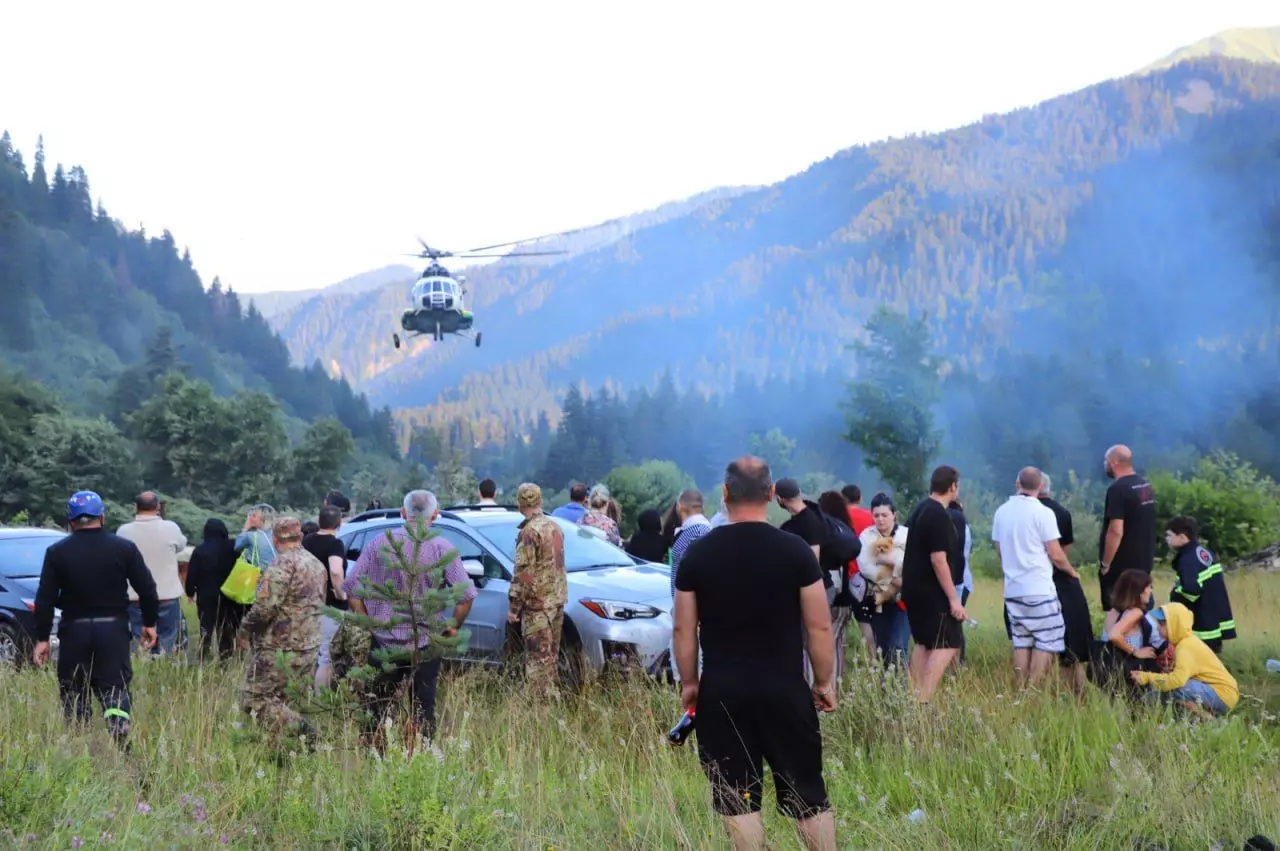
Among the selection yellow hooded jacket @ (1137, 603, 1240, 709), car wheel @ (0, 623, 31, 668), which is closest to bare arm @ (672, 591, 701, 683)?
yellow hooded jacket @ (1137, 603, 1240, 709)

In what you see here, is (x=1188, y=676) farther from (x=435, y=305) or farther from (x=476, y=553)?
(x=435, y=305)

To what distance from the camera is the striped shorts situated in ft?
28.6

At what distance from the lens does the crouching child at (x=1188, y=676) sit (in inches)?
300

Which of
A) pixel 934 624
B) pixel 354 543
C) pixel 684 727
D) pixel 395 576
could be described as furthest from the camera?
pixel 354 543

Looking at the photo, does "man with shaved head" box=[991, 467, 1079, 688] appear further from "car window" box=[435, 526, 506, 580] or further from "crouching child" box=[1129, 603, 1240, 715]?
"car window" box=[435, 526, 506, 580]

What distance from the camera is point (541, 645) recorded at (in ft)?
27.9

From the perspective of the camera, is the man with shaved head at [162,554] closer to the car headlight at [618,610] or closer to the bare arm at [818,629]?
the car headlight at [618,610]

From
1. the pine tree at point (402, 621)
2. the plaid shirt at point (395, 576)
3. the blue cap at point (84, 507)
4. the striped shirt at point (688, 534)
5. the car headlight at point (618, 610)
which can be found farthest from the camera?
the car headlight at point (618, 610)

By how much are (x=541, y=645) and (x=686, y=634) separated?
13.4ft

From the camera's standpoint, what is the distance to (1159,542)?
950 inches

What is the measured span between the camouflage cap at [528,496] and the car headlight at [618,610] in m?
1.19

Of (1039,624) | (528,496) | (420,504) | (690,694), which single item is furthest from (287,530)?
(1039,624)

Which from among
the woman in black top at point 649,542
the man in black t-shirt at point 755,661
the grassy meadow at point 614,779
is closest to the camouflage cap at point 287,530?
the grassy meadow at point 614,779

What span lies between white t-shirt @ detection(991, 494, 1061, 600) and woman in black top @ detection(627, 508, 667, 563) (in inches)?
153
